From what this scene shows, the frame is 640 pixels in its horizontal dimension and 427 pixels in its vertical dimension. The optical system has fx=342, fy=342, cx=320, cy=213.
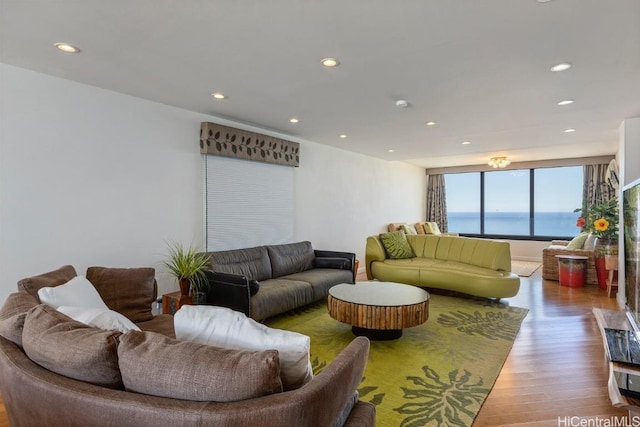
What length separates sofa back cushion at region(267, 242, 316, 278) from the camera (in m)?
4.63

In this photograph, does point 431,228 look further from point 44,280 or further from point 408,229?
point 44,280

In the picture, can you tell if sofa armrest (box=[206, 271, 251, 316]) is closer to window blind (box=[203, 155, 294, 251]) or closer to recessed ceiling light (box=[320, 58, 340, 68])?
window blind (box=[203, 155, 294, 251])

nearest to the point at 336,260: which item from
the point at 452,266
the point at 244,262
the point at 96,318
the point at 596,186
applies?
the point at 244,262

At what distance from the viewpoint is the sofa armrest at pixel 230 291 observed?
3.40 meters

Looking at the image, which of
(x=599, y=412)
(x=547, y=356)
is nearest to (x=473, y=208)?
(x=547, y=356)

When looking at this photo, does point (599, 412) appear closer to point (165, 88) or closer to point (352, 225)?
point (165, 88)

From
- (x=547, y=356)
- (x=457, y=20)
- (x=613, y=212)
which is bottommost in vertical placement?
(x=547, y=356)

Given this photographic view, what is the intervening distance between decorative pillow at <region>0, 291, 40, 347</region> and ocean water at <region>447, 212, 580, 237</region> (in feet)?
31.9

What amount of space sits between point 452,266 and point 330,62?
3757 millimetres

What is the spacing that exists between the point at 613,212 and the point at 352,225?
13.5 feet

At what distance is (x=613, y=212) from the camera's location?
513 cm

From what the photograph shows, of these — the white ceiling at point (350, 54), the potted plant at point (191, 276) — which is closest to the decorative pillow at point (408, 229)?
the white ceiling at point (350, 54)

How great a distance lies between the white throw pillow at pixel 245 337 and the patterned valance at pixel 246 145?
302 cm

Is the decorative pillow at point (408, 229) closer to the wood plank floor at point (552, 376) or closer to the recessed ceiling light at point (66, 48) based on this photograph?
the wood plank floor at point (552, 376)
